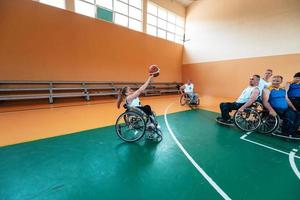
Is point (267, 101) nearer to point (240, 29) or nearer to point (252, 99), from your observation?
point (252, 99)

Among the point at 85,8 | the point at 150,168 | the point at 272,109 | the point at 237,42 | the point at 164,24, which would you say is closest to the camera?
the point at 150,168

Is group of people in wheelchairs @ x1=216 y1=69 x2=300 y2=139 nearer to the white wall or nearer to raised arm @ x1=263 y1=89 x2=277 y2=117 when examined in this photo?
raised arm @ x1=263 y1=89 x2=277 y2=117

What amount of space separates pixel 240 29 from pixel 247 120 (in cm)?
644

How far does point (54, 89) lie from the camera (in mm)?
5293

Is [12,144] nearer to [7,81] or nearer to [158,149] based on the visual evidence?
[158,149]

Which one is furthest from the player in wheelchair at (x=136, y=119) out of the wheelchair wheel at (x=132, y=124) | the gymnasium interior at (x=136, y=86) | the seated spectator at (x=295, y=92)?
the seated spectator at (x=295, y=92)

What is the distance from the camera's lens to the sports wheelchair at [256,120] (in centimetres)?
290

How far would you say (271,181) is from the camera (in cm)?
159

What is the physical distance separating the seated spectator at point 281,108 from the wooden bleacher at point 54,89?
5.60 m

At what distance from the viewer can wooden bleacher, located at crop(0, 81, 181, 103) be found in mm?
4719

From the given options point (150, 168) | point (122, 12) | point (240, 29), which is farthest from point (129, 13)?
point (150, 168)

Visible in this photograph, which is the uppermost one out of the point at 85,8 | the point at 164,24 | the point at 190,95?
the point at 164,24

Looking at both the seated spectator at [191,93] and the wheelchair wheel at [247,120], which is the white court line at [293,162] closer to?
the wheelchair wheel at [247,120]

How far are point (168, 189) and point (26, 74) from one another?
20.1ft
